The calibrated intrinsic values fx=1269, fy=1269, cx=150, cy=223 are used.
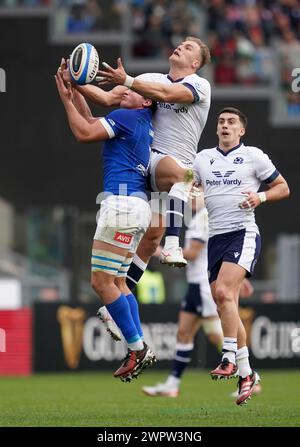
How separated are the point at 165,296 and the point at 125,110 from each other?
963 centimetres

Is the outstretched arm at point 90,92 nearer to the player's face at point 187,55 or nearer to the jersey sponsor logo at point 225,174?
the player's face at point 187,55

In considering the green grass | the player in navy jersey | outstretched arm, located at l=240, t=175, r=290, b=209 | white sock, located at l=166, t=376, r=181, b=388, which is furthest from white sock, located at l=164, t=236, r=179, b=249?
white sock, located at l=166, t=376, r=181, b=388

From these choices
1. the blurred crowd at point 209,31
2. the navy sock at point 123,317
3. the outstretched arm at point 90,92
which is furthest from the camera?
the blurred crowd at point 209,31

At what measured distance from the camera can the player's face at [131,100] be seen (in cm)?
1112

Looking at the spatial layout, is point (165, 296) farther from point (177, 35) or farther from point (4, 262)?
point (177, 35)

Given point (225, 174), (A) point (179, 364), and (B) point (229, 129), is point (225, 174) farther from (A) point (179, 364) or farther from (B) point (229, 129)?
(A) point (179, 364)

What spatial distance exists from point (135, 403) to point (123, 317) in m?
2.57

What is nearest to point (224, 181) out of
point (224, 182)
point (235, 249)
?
point (224, 182)

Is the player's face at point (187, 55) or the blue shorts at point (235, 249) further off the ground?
the player's face at point (187, 55)

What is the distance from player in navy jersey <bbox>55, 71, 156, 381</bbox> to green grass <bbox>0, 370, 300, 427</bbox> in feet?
2.16

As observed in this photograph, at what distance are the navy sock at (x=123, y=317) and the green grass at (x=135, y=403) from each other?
717 mm

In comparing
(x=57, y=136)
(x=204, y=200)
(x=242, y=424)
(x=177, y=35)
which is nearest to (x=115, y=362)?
(x=57, y=136)

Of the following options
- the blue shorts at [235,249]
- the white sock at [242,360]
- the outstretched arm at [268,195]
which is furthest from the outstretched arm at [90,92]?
the white sock at [242,360]

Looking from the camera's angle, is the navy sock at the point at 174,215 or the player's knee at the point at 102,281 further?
the navy sock at the point at 174,215
